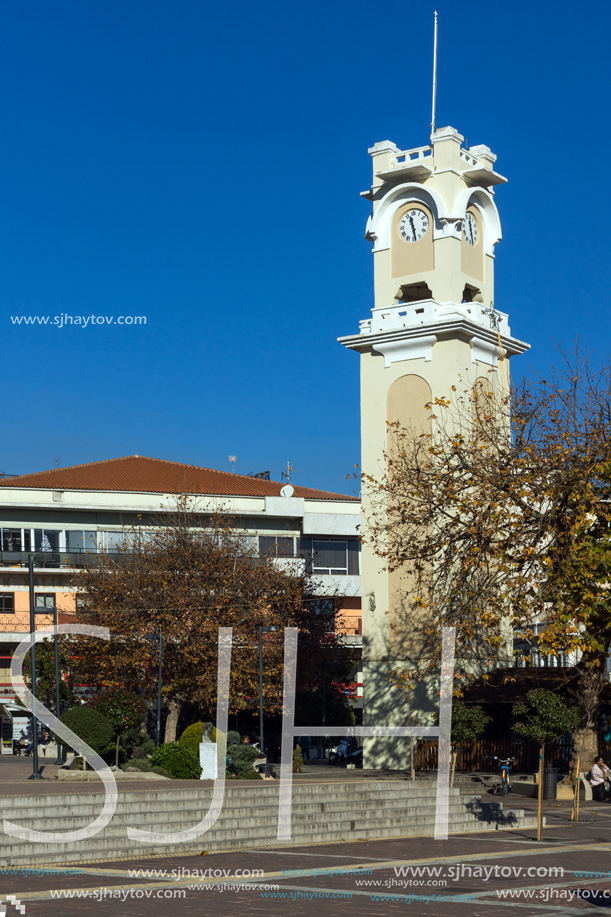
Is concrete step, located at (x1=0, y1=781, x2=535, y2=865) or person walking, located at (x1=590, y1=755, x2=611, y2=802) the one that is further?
person walking, located at (x1=590, y1=755, x2=611, y2=802)

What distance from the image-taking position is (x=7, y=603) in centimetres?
5678

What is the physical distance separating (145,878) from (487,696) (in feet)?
74.4

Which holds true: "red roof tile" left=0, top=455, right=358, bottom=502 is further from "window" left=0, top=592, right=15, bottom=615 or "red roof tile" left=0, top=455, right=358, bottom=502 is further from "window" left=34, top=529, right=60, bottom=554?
"window" left=0, top=592, right=15, bottom=615

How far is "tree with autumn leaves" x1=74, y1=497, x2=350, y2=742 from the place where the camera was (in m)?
39.1

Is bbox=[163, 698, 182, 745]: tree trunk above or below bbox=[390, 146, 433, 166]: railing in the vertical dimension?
below

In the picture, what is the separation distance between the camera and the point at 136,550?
43844 mm

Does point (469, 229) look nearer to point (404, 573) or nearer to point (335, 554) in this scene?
point (404, 573)

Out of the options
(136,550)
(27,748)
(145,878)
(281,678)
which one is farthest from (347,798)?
(27,748)

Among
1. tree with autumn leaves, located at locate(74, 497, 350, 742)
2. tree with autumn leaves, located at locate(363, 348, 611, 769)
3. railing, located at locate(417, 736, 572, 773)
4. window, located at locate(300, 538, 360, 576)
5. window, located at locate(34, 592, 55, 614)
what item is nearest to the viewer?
tree with autumn leaves, located at locate(363, 348, 611, 769)

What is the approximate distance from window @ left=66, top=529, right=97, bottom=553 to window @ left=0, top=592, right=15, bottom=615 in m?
3.79

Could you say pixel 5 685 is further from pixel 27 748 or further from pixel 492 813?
pixel 492 813

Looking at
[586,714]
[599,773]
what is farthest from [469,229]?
[599,773]

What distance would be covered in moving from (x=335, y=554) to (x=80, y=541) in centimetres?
1359

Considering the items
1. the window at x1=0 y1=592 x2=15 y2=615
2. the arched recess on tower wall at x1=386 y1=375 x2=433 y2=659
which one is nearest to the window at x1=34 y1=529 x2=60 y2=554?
the window at x1=0 y1=592 x2=15 y2=615
